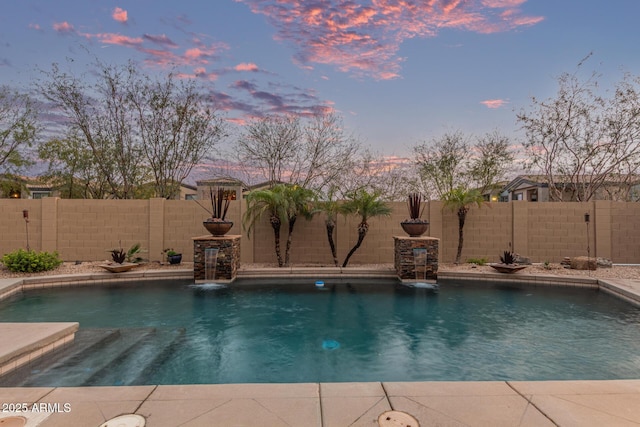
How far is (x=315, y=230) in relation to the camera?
455 inches

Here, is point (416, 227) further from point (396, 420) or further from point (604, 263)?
point (396, 420)

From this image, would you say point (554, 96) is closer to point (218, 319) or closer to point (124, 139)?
point (218, 319)

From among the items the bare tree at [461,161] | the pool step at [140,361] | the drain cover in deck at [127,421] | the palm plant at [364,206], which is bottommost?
the pool step at [140,361]

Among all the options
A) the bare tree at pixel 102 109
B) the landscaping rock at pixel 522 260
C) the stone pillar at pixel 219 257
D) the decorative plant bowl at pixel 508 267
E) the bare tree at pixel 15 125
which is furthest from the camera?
the bare tree at pixel 15 125

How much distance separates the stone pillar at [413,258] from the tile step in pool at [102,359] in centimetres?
614

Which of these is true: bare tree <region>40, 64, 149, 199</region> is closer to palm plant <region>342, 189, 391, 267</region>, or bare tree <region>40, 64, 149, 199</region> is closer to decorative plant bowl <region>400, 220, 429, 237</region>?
palm plant <region>342, 189, 391, 267</region>

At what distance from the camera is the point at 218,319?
598 centimetres

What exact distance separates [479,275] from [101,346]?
29.5 ft

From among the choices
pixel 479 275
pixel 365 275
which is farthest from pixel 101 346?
pixel 479 275

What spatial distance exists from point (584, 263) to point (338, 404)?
1067 centimetres

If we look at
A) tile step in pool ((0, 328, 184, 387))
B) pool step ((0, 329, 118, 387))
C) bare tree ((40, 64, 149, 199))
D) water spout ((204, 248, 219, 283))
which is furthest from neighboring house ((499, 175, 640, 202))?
bare tree ((40, 64, 149, 199))

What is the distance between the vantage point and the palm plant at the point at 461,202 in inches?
428

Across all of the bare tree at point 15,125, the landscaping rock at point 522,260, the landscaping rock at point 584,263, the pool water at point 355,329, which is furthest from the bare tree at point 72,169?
the landscaping rock at point 584,263

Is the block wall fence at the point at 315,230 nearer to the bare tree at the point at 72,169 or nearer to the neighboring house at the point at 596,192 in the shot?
the neighboring house at the point at 596,192
